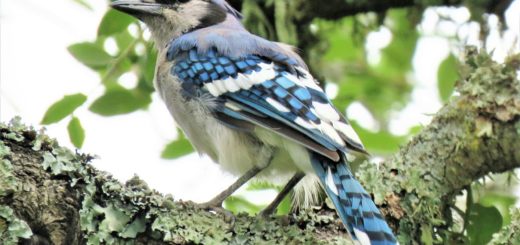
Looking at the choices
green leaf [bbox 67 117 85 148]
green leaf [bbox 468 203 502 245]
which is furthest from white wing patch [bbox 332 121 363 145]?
green leaf [bbox 67 117 85 148]

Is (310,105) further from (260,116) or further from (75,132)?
(75,132)

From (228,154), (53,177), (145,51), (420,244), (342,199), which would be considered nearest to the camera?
(53,177)

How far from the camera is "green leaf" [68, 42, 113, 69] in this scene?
398cm

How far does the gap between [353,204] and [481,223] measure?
0.74 meters

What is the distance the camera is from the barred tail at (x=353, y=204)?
114 inches

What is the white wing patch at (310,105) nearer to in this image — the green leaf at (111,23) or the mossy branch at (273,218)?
the mossy branch at (273,218)

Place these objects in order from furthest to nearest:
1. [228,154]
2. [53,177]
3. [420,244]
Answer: [228,154] → [420,244] → [53,177]

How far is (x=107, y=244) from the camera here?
2.67 meters

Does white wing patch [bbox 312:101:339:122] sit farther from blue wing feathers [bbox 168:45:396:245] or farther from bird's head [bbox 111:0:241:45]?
bird's head [bbox 111:0:241:45]

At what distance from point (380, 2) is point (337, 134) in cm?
142

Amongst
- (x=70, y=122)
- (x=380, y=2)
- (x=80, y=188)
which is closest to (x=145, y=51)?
(x=70, y=122)

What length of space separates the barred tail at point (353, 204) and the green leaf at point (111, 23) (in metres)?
1.18

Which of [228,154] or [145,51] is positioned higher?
[145,51]

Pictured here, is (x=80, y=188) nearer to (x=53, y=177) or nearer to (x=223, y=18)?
(x=53, y=177)
